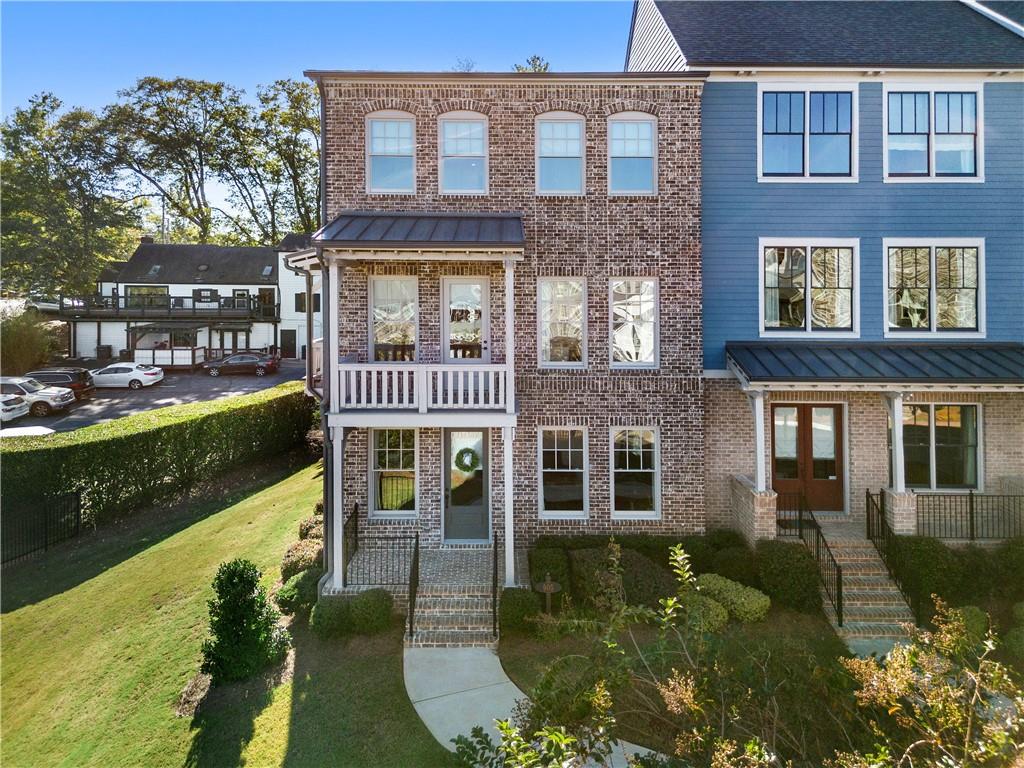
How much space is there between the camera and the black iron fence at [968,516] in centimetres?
1064

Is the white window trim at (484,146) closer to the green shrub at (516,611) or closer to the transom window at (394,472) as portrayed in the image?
the transom window at (394,472)

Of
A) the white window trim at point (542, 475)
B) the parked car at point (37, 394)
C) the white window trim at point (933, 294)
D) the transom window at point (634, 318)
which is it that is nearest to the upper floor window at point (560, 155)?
the transom window at point (634, 318)

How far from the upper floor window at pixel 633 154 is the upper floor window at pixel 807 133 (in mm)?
2584

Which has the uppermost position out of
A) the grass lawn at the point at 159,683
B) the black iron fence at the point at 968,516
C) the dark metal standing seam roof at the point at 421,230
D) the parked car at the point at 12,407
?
the dark metal standing seam roof at the point at 421,230

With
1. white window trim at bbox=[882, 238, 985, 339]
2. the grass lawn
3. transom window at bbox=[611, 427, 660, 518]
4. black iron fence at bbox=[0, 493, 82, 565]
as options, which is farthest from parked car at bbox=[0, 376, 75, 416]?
white window trim at bbox=[882, 238, 985, 339]

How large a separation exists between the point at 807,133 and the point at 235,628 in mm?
14832

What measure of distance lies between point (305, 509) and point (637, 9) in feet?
59.7

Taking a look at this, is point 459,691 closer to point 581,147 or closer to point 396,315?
point 396,315

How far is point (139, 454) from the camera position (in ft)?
46.3

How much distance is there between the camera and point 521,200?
11.0m

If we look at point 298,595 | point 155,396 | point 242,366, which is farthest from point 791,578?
point 242,366

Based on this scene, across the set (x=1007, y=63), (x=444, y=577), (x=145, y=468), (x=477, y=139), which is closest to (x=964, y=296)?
(x=1007, y=63)

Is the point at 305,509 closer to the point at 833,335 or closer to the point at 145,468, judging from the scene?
the point at 145,468

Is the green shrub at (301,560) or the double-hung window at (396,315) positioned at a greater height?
the double-hung window at (396,315)
